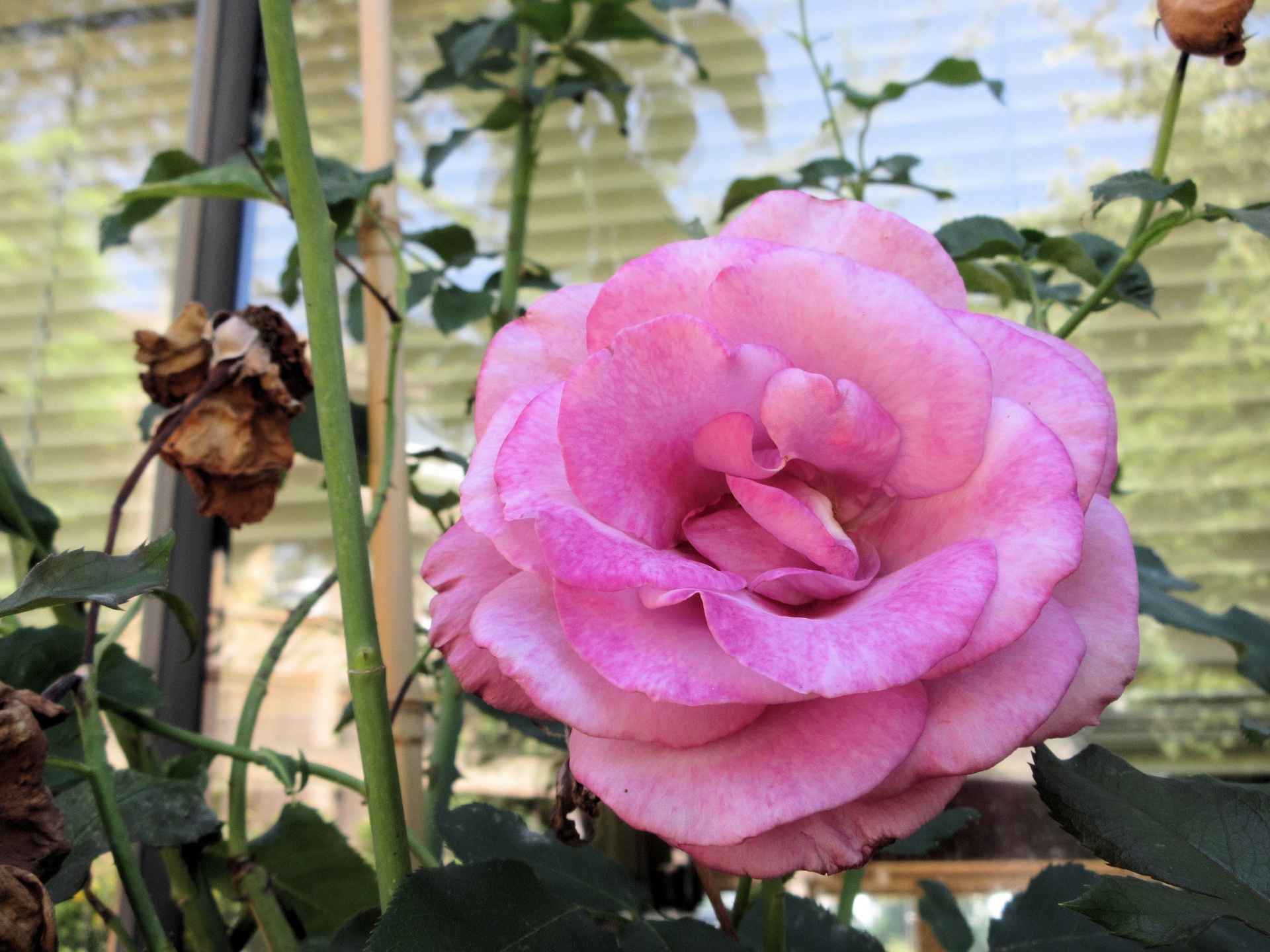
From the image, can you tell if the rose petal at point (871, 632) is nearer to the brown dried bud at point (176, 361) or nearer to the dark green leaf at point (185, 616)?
the dark green leaf at point (185, 616)

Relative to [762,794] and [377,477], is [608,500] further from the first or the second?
[377,477]

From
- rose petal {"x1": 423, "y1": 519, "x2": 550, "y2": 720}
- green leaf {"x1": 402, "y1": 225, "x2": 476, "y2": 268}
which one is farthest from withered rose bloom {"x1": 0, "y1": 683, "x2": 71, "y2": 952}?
green leaf {"x1": 402, "y1": 225, "x2": 476, "y2": 268}

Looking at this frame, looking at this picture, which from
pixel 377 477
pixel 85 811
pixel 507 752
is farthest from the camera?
pixel 507 752

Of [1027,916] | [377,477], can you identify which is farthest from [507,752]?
[1027,916]

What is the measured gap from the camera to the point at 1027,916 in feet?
1.29

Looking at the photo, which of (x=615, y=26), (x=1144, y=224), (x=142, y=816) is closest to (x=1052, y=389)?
(x=1144, y=224)

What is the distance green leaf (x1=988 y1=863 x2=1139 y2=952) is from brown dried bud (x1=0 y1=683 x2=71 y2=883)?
365mm

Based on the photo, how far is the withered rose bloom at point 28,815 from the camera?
0.22 meters

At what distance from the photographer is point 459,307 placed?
2.45 ft

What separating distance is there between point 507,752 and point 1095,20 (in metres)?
1.50

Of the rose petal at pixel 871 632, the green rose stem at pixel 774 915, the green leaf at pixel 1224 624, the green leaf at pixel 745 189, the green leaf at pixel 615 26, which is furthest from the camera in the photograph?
the green leaf at pixel 615 26

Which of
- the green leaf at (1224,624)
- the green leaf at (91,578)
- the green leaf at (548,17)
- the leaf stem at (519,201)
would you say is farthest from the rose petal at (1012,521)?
the green leaf at (548,17)

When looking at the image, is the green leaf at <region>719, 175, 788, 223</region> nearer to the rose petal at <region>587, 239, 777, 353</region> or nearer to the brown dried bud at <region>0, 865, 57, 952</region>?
the rose petal at <region>587, 239, 777, 353</region>

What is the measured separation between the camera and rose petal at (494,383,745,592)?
0.19 m
